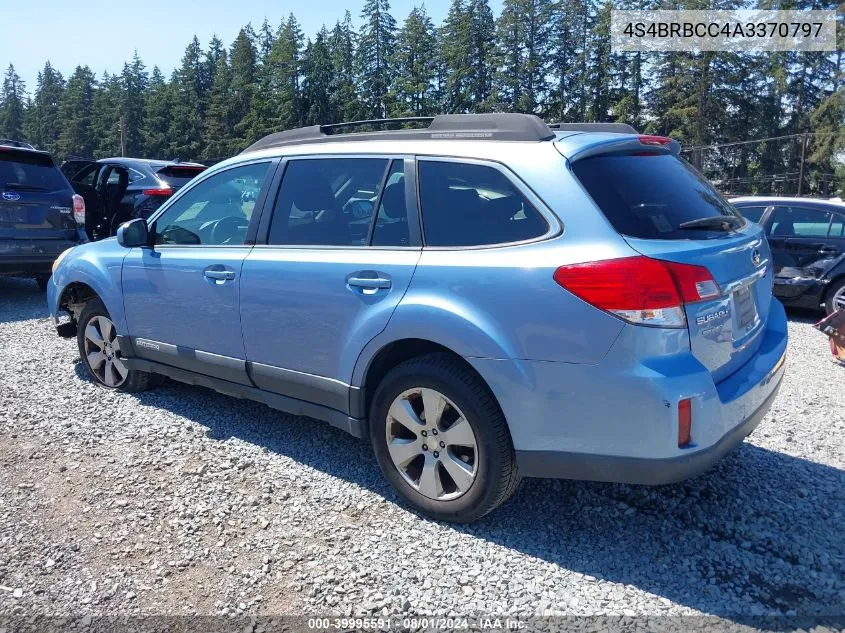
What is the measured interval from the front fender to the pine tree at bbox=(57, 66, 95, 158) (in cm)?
9611

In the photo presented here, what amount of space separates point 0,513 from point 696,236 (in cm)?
360

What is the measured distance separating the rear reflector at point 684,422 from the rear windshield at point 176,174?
1030 cm

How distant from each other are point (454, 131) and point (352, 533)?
2.01m

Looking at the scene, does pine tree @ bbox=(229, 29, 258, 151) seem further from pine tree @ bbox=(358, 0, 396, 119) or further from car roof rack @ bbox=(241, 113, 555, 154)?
car roof rack @ bbox=(241, 113, 555, 154)

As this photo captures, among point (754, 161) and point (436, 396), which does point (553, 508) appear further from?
point (754, 161)

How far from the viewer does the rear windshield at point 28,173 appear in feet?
27.5

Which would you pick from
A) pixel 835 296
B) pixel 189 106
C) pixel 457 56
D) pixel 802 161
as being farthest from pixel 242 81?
pixel 835 296

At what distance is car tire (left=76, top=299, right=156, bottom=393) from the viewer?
206 inches

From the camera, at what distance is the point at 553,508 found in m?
3.57

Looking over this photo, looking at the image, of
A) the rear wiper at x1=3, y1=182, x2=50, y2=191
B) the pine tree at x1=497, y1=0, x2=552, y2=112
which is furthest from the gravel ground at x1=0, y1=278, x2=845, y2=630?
the pine tree at x1=497, y1=0, x2=552, y2=112

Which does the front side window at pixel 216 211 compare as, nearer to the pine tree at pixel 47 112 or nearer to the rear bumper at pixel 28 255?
the rear bumper at pixel 28 255

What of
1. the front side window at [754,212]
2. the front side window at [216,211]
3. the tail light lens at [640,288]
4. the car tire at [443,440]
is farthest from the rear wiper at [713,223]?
the front side window at [754,212]

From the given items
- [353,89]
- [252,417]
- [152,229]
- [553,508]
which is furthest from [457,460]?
[353,89]

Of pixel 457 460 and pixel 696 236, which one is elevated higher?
pixel 696 236
